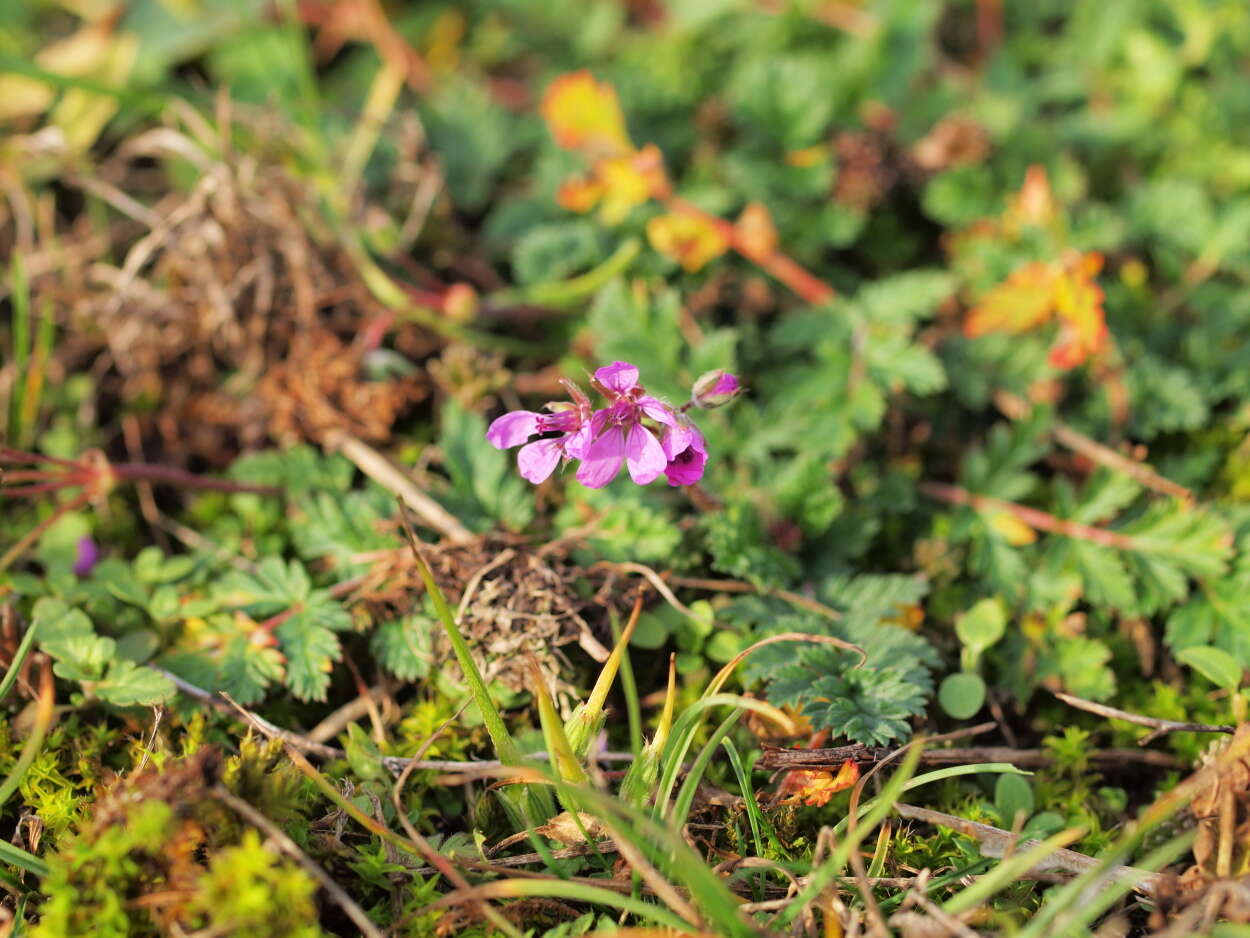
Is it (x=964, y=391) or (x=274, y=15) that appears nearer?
(x=964, y=391)

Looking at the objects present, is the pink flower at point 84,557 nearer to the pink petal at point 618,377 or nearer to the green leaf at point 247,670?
the green leaf at point 247,670

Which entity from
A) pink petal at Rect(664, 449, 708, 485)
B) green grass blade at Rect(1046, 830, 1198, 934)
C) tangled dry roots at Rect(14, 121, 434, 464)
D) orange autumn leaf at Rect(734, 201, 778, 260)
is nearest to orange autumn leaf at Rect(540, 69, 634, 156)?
orange autumn leaf at Rect(734, 201, 778, 260)

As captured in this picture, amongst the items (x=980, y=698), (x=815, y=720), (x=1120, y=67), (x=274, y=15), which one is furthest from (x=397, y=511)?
(x=1120, y=67)

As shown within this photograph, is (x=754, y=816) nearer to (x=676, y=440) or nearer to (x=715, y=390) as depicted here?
(x=676, y=440)

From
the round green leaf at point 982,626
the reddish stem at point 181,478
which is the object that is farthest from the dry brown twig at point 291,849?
the round green leaf at point 982,626

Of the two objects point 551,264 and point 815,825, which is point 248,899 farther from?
point 551,264

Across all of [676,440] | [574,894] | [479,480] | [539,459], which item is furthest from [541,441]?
[574,894]

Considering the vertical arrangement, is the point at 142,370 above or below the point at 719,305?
below
